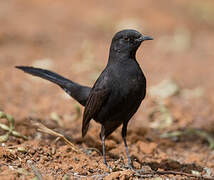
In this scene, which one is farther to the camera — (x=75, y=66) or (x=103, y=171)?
(x=75, y=66)

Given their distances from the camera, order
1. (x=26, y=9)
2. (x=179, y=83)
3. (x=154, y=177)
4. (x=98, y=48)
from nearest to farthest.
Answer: (x=154, y=177), (x=179, y=83), (x=98, y=48), (x=26, y=9)

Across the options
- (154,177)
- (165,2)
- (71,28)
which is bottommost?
(154,177)

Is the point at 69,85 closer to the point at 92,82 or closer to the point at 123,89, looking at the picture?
the point at 123,89

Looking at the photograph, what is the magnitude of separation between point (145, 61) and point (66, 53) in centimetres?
209

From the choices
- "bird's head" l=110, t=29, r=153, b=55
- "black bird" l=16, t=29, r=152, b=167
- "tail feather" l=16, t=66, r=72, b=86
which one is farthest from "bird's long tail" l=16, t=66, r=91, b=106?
"bird's head" l=110, t=29, r=153, b=55

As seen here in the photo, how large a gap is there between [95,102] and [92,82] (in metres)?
3.24

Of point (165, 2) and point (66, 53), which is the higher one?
point (165, 2)

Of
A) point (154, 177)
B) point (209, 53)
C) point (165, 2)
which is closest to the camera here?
point (154, 177)

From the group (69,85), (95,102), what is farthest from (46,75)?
(95,102)

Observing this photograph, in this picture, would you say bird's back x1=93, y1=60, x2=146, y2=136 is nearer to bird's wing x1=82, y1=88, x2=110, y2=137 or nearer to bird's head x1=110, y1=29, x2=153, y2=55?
bird's wing x1=82, y1=88, x2=110, y2=137

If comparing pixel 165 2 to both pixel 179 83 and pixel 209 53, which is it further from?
pixel 179 83

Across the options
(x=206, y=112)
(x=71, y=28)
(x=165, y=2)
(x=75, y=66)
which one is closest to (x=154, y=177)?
(x=206, y=112)

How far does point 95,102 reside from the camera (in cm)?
525

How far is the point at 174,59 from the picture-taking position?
34.6 feet
